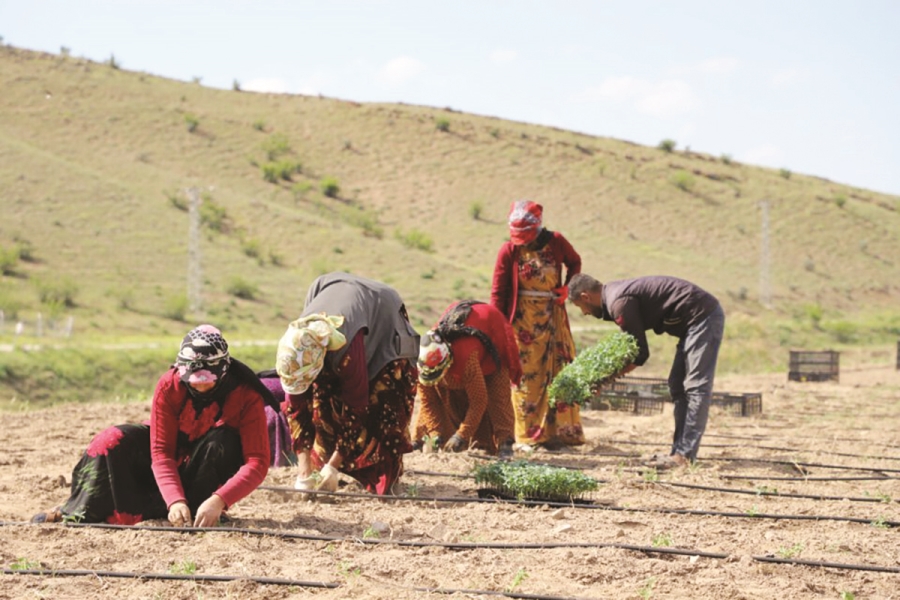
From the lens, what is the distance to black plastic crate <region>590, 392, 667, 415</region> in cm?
1150

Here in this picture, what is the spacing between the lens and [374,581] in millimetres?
4328

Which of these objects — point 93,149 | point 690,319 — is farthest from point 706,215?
point 690,319

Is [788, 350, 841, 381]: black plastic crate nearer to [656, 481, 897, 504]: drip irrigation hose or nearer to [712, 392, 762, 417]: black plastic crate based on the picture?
[712, 392, 762, 417]: black plastic crate

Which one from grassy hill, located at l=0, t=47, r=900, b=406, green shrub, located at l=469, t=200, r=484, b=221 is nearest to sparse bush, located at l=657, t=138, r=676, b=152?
grassy hill, located at l=0, t=47, r=900, b=406

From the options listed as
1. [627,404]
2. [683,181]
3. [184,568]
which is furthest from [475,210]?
[184,568]

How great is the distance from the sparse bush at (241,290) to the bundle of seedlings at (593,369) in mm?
25383

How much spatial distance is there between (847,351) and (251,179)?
30.1 m

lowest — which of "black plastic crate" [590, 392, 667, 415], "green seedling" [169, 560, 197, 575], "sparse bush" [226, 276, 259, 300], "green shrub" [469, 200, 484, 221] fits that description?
"green seedling" [169, 560, 197, 575]

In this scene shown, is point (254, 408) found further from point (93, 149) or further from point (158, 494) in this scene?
point (93, 149)

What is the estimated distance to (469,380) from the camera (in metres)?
7.70

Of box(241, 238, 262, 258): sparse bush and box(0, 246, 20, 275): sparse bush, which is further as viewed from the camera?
box(241, 238, 262, 258): sparse bush

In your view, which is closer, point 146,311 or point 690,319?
point 690,319

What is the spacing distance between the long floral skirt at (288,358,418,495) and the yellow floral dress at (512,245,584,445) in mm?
2274

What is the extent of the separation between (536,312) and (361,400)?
9.12 ft
